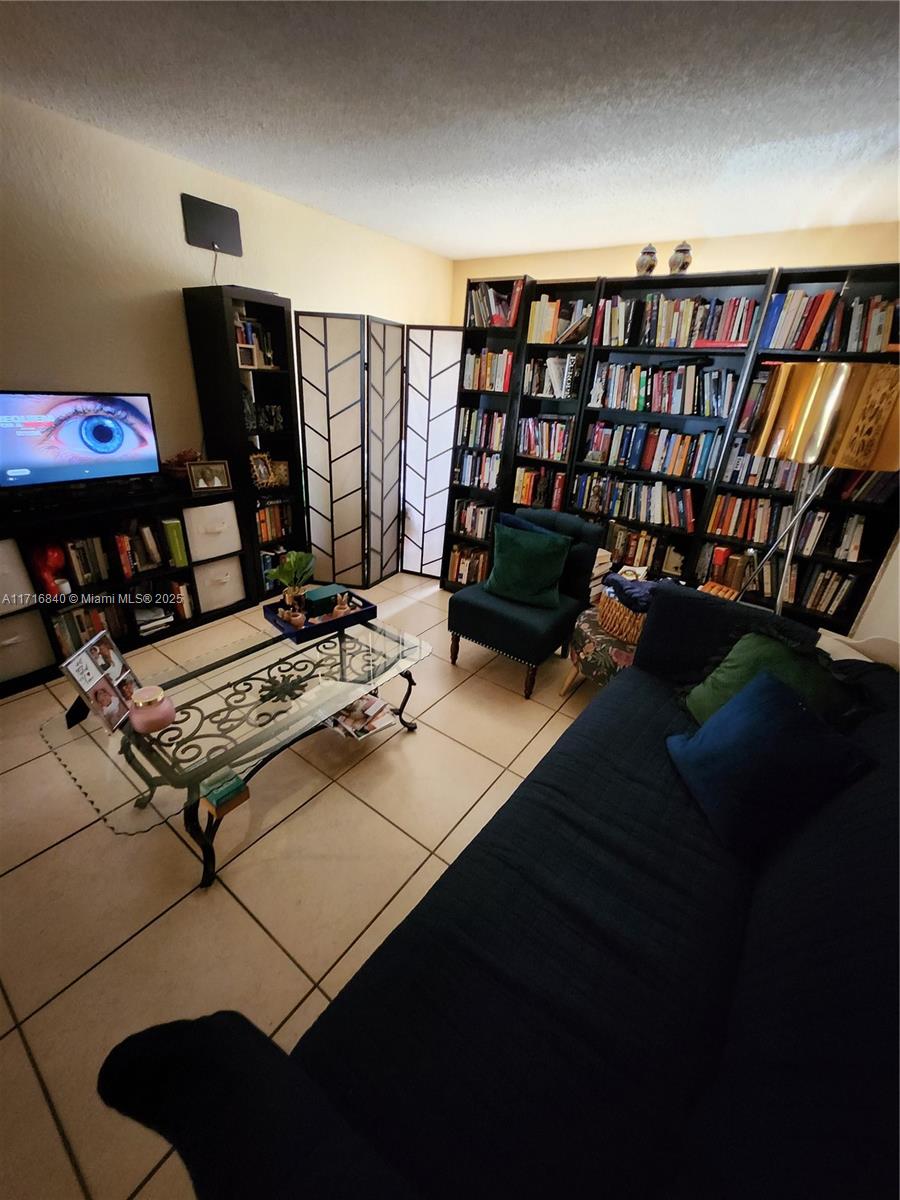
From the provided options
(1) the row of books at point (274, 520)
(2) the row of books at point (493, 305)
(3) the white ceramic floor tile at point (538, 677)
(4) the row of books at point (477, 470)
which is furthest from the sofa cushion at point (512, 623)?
(2) the row of books at point (493, 305)

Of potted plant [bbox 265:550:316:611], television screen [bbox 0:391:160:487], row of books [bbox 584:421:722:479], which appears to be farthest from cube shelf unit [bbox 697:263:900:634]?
television screen [bbox 0:391:160:487]

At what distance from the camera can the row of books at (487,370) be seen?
281 centimetres

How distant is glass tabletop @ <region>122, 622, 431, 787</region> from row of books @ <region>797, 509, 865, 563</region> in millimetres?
1957

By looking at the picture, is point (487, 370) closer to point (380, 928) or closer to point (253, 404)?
point (253, 404)

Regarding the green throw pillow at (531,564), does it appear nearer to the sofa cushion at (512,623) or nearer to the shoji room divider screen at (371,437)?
the sofa cushion at (512,623)

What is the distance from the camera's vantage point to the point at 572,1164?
0.66 meters

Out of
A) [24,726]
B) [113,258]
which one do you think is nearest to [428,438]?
[113,258]

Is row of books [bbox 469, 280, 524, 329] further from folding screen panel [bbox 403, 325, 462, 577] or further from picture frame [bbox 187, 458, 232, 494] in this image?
picture frame [bbox 187, 458, 232, 494]

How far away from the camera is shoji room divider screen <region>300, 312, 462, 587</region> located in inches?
115

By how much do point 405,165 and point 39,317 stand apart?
1838mm

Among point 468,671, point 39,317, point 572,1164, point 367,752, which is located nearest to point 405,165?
point 39,317

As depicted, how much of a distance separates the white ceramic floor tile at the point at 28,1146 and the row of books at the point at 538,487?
296 cm

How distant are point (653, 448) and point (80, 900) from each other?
3051 mm

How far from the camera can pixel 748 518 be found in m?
2.36
